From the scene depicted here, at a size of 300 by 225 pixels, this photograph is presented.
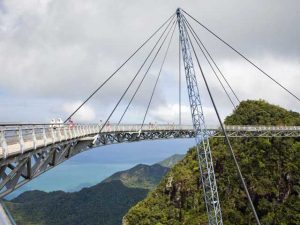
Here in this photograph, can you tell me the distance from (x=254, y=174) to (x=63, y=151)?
231 feet

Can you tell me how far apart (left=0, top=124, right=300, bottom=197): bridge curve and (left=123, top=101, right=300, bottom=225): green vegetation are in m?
35.7

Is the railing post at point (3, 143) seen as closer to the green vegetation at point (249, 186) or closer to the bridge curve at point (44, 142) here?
the bridge curve at point (44, 142)

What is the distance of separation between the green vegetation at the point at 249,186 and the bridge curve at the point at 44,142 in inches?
1406

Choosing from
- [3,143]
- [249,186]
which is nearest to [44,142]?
[3,143]

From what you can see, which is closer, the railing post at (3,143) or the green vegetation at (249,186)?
the railing post at (3,143)

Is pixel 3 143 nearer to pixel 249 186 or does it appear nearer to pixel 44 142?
pixel 44 142

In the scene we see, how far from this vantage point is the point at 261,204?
89062 mm

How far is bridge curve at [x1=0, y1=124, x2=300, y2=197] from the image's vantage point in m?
16.6

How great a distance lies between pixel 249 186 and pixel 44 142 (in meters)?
77.4

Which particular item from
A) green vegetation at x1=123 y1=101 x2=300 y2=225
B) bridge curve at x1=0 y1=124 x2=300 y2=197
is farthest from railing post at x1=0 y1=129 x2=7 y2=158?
green vegetation at x1=123 y1=101 x2=300 y2=225

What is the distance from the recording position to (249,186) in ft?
303

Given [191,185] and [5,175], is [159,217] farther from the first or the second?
[5,175]

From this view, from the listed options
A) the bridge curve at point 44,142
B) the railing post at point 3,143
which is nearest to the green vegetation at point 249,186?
the bridge curve at point 44,142

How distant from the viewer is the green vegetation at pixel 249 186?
8831 centimetres
